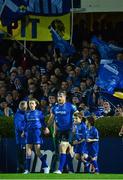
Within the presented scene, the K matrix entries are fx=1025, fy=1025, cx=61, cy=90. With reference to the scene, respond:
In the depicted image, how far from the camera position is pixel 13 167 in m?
25.6

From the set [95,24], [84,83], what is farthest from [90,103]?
[95,24]

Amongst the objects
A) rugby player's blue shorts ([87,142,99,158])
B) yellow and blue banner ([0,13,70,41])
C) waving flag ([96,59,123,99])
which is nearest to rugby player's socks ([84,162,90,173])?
rugby player's blue shorts ([87,142,99,158])

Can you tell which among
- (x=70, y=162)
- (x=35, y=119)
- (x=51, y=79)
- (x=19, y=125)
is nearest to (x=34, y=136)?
(x=35, y=119)

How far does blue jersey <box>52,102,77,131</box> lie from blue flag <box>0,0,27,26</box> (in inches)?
221

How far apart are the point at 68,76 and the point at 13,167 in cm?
298

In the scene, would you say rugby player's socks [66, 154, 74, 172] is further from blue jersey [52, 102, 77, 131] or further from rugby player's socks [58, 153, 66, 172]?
blue jersey [52, 102, 77, 131]

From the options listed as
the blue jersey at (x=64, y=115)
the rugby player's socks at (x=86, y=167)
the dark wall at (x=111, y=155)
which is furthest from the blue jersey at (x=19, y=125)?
the rugby player's socks at (x=86, y=167)

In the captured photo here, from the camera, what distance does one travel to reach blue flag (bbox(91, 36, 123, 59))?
27734 mm

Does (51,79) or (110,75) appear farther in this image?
(110,75)

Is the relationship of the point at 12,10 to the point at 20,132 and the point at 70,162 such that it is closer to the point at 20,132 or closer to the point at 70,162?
the point at 20,132

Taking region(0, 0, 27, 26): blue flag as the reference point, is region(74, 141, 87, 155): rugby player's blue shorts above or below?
below

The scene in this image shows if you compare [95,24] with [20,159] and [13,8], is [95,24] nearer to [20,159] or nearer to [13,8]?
[13,8]

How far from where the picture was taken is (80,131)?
24.6m

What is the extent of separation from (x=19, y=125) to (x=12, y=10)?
5420mm
